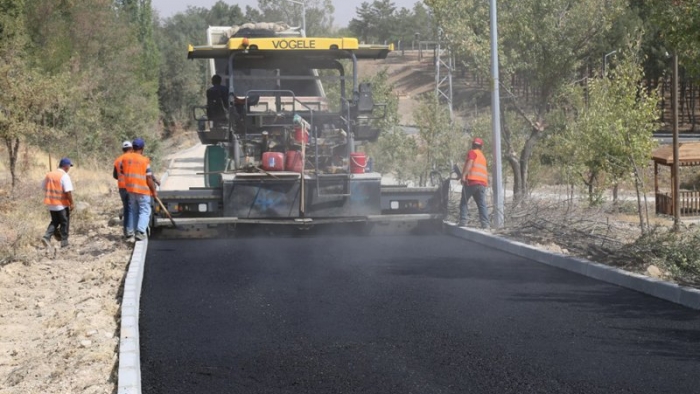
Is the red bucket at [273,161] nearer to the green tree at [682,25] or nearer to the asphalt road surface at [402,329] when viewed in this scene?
the asphalt road surface at [402,329]

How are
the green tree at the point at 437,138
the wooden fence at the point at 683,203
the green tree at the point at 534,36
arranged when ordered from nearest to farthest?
the green tree at the point at 534,36
the green tree at the point at 437,138
the wooden fence at the point at 683,203

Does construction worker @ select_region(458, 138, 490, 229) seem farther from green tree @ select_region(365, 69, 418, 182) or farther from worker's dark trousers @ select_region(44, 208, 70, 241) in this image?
green tree @ select_region(365, 69, 418, 182)

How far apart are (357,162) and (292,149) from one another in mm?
993

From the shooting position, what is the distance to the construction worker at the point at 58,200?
45.0 ft

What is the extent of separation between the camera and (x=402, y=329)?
7.69 meters

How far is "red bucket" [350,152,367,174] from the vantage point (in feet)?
44.4

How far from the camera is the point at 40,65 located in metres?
26.6

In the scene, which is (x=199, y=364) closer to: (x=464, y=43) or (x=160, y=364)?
(x=160, y=364)

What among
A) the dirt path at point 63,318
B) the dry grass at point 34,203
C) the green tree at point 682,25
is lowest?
the dirt path at point 63,318

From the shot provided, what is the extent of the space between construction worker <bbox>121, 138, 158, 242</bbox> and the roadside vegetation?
1.78m

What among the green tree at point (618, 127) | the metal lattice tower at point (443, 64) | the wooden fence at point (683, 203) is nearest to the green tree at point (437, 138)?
the metal lattice tower at point (443, 64)

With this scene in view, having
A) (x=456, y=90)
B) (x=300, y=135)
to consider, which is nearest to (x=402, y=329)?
(x=300, y=135)

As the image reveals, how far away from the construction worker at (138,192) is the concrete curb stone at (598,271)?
4561 mm

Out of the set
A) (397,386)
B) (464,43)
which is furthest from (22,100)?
(397,386)
